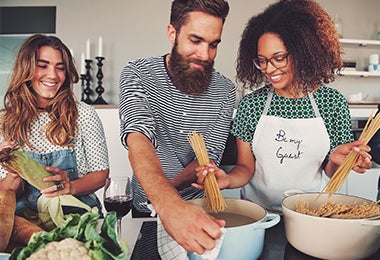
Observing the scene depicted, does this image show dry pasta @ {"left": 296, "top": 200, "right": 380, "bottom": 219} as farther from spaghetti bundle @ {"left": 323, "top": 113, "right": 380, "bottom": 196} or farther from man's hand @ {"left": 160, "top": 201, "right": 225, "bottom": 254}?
man's hand @ {"left": 160, "top": 201, "right": 225, "bottom": 254}

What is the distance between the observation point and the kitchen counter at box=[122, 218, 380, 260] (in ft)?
2.51

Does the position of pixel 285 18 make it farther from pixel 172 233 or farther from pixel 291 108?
pixel 172 233

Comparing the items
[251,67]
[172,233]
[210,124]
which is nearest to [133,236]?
[172,233]

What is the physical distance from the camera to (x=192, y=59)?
1.23 meters

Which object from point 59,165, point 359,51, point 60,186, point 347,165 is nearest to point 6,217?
point 60,186

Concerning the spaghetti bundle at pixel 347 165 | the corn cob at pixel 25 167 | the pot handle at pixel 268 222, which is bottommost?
the corn cob at pixel 25 167

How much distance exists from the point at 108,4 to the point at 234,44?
3.86 feet

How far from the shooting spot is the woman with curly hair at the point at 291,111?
1.25 metres

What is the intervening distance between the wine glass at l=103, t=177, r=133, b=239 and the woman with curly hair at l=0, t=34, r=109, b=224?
17.8 inches

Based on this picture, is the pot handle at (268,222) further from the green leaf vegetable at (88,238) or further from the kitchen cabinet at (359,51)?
the kitchen cabinet at (359,51)

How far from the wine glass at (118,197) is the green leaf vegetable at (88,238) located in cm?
27

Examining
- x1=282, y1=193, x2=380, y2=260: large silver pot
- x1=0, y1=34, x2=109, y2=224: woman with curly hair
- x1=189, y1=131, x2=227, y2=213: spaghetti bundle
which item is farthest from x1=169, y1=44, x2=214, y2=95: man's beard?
x1=282, y1=193, x2=380, y2=260: large silver pot

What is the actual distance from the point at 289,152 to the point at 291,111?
160mm


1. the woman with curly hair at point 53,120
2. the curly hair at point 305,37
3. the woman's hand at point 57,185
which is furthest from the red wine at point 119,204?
the curly hair at point 305,37
